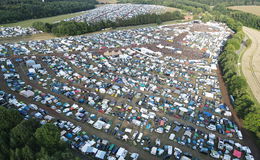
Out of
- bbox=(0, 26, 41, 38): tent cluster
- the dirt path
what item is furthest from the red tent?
bbox=(0, 26, 41, 38): tent cluster

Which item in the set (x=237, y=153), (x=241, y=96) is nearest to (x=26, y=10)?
(x=241, y=96)

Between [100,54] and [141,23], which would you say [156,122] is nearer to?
[100,54]

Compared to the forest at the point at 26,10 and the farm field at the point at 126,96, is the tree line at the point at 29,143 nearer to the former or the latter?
the farm field at the point at 126,96

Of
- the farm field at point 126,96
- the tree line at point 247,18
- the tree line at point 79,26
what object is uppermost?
the tree line at point 247,18

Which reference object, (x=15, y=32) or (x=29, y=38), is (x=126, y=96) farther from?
(x=15, y=32)

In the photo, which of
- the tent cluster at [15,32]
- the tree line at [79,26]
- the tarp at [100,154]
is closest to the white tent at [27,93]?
the tarp at [100,154]

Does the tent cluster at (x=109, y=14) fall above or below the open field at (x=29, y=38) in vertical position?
above

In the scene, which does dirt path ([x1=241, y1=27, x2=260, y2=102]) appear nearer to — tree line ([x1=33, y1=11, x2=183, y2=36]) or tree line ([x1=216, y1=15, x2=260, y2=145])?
tree line ([x1=216, y1=15, x2=260, y2=145])
